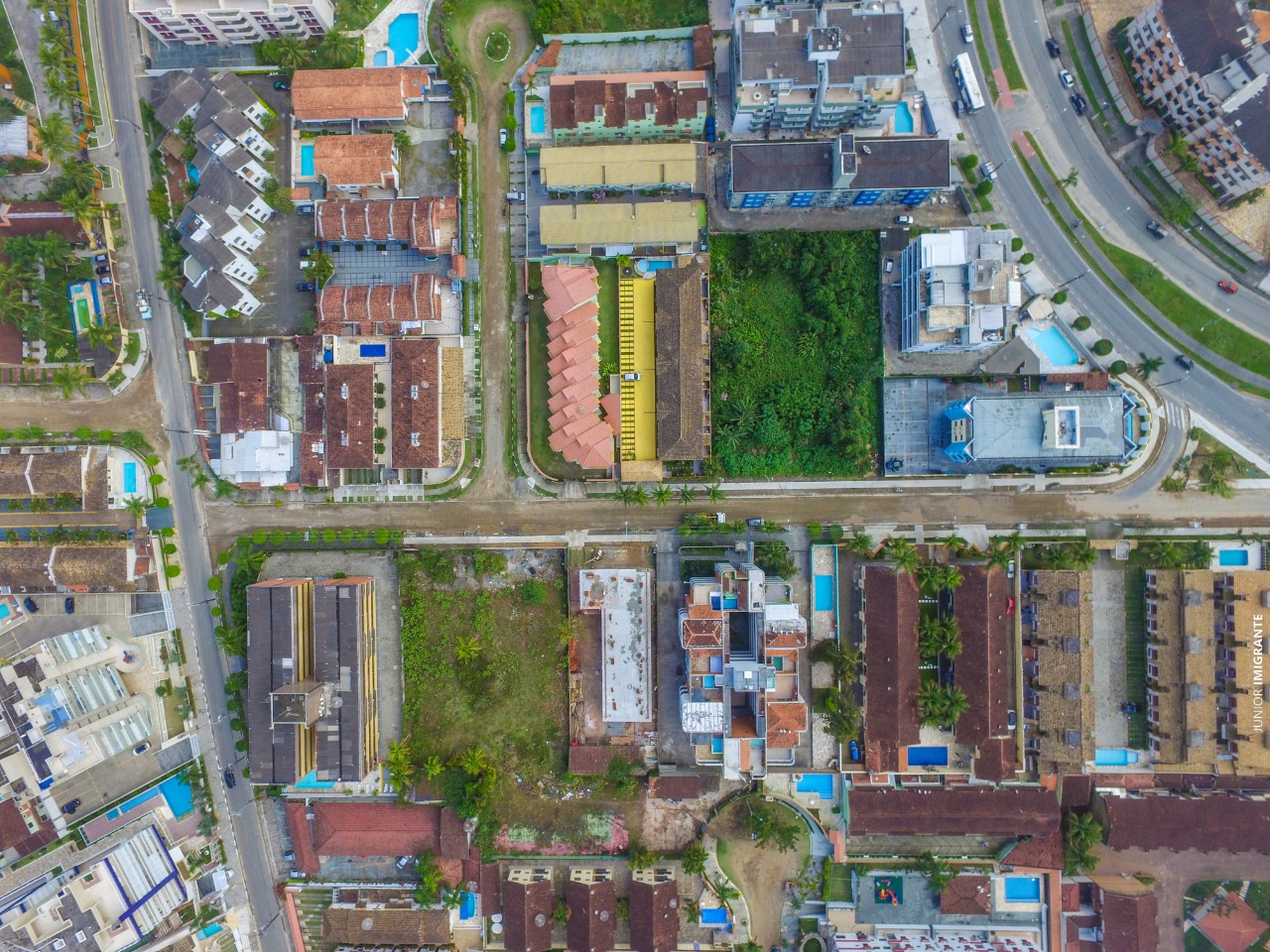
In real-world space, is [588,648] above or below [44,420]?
below

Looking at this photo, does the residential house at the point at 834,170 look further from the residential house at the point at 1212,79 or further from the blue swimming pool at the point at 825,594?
the blue swimming pool at the point at 825,594

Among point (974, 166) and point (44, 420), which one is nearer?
point (974, 166)

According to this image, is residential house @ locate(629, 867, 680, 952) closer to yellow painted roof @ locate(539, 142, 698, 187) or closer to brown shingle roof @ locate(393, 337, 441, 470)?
brown shingle roof @ locate(393, 337, 441, 470)

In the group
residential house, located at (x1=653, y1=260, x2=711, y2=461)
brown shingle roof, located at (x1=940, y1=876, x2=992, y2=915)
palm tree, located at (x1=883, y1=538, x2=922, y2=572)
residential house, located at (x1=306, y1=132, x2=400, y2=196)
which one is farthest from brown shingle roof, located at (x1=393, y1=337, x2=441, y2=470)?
brown shingle roof, located at (x1=940, y1=876, x2=992, y2=915)

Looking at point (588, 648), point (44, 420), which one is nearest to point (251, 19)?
point (44, 420)

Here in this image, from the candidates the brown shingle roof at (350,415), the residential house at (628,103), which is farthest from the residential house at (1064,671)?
the brown shingle roof at (350,415)

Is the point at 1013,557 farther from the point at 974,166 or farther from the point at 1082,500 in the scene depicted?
the point at 974,166

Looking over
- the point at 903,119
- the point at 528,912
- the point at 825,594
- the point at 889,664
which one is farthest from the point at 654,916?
the point at 903,119

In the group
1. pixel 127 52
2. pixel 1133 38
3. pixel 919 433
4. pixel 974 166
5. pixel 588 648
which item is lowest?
pixel 588 648
